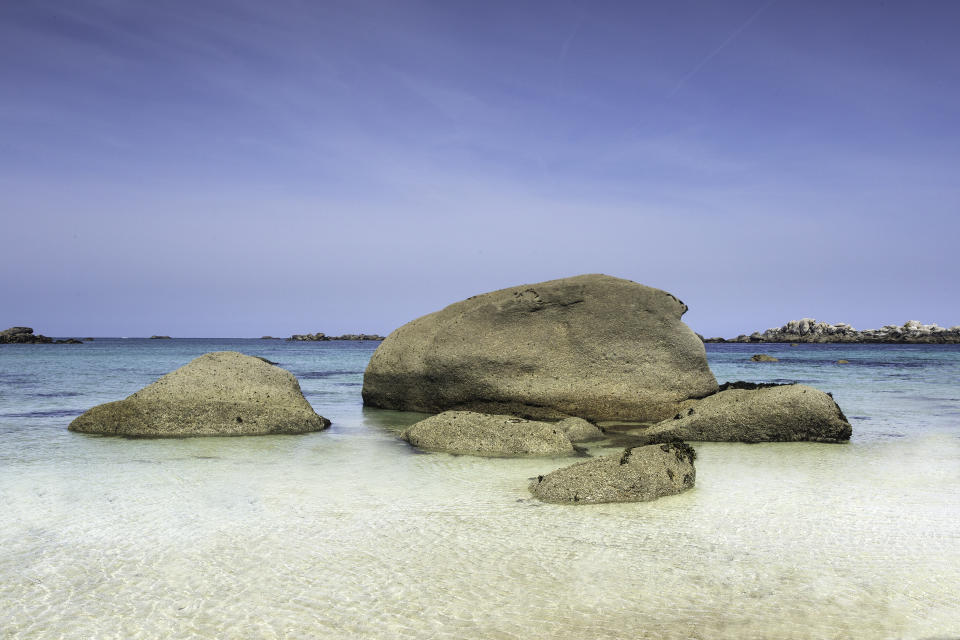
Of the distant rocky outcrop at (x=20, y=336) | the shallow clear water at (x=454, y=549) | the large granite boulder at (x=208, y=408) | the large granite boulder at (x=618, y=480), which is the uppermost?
the distant rocky outcrop at (x=20, y=336)

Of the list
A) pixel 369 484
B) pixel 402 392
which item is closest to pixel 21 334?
pixel 402 392

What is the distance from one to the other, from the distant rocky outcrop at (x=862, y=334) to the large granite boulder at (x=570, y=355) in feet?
269

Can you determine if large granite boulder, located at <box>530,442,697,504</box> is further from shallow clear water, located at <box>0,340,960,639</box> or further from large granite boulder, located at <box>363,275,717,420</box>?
large granite boulder, located at <box>363,275,717,420</box>

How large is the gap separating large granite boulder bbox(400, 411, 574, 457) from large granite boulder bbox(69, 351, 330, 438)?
8.48 ft

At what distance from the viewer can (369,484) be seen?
22.9 ft

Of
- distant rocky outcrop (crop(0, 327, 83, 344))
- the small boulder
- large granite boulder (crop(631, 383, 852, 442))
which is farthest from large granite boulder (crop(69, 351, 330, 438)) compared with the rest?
distant rocky outcrop (crop(0, 327, 83, 344))

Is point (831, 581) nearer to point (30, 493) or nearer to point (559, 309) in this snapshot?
point (30, 493)

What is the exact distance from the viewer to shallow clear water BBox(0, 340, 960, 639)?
3.69 metres

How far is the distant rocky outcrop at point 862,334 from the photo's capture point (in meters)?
79.9

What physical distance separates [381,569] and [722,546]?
2.51 metres

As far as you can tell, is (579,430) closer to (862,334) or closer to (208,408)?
(208,408)

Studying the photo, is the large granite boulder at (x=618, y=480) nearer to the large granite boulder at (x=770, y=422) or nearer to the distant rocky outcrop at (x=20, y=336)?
the large granite boulder at (x=770, y=422)

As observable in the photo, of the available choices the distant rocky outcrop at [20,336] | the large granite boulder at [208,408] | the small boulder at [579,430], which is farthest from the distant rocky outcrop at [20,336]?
Result: the small boulder at [579,430]

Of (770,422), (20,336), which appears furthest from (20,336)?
(770,422)
